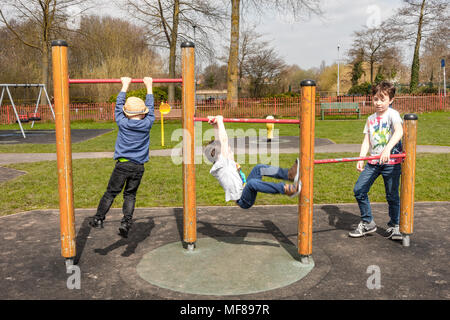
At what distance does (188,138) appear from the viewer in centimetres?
416

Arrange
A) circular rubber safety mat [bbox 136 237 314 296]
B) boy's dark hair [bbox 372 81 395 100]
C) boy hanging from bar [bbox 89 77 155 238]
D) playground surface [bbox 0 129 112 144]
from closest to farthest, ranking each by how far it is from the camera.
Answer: circular rubber safety mat [bbox 136 237 314 296] < boy hanging from bar [bbox 89 77 155 238] < boy's dark hair [bbox 372 81 395 100] < playground surface [bbox 0 129 112 144]

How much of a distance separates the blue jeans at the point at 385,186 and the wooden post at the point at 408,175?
0.47 ft

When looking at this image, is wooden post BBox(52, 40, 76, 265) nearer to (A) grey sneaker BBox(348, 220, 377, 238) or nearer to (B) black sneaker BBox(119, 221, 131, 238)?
(B) black sneaker BBox(119, 221, 131, 238)

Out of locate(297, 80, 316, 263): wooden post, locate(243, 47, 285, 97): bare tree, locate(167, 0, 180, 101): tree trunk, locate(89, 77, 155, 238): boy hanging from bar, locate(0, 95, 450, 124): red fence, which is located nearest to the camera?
locate(297, 80, 316, 263): wooden post

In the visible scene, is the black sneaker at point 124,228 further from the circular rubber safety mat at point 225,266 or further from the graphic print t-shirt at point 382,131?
the graphic print t-shirt at point 382,131

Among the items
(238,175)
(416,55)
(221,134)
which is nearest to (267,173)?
(238,175)

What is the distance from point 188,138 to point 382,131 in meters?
1.99

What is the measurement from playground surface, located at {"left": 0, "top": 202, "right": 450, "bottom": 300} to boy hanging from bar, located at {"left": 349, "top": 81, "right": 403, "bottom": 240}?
163 mm

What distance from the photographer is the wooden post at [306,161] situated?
3.66 metres

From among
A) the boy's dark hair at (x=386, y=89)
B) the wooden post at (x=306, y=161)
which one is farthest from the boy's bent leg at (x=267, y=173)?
the boy's dark hair at (x=386, y=89)

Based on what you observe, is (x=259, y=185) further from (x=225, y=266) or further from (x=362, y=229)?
(x=362, y=229)

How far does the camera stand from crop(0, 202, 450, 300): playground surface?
3.31 metres

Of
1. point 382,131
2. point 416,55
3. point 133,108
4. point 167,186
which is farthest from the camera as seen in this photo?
point 416,55
